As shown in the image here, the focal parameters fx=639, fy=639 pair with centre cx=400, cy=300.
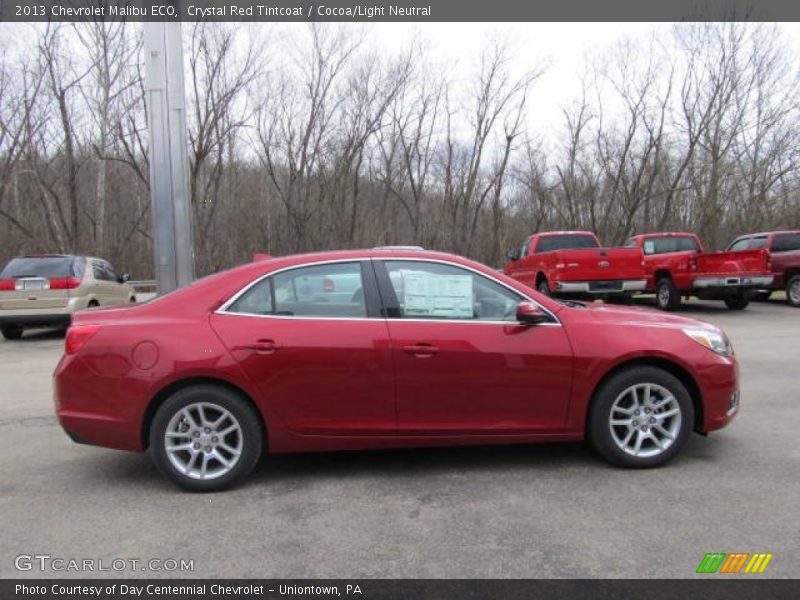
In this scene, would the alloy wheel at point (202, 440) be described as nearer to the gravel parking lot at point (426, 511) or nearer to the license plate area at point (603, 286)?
the gravel parking lot at point (426, 511)

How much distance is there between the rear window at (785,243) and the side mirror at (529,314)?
1444cm

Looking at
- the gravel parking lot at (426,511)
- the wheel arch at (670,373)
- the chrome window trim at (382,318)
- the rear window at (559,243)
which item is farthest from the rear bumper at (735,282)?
the chrome window trim at (382,318)

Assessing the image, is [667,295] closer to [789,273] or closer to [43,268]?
[789,273]

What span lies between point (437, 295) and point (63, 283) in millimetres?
10168

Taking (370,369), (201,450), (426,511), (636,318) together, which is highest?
(636,318)

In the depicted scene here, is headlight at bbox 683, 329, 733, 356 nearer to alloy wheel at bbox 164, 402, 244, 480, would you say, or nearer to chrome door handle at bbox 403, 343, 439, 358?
chrome door handle at bbox 403, 343, 439, 358

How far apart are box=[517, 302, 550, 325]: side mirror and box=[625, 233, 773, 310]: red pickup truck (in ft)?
38.1

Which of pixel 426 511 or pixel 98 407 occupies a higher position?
pixel 98 407

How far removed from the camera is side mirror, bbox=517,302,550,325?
4.30m

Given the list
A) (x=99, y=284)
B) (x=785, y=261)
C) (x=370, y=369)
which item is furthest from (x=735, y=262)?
(x=99, y=284)

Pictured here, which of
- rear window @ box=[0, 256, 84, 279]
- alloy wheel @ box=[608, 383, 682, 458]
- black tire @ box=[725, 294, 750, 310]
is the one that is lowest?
alloy wheel @ box=[608, 383, 682, 458]

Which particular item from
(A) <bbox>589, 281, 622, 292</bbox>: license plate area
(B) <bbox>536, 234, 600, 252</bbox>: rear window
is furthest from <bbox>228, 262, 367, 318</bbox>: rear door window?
(B) <bbox>536, 234, 600, 252</bbox>: rear window

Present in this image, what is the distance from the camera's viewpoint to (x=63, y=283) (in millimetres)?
12109

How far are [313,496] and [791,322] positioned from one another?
12.4 m
